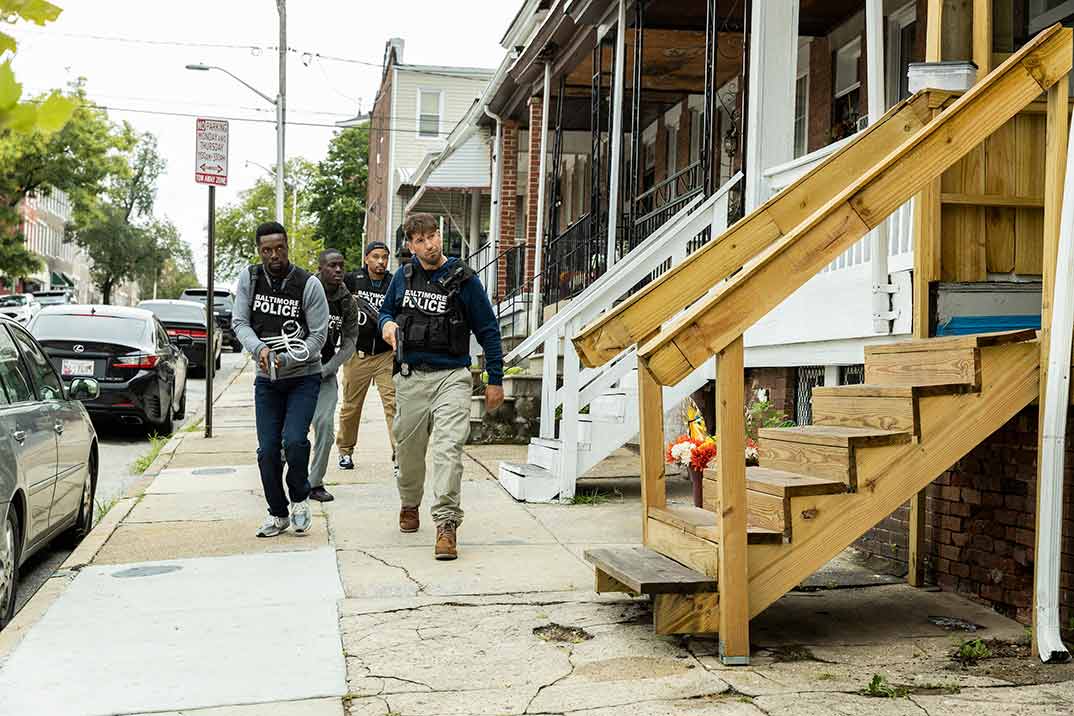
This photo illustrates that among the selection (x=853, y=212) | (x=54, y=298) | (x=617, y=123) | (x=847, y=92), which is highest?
(x=847, y=92)

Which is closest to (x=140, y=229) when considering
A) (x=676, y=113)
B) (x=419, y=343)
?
(x=676, y=113)

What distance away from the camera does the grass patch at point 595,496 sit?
29.2ft

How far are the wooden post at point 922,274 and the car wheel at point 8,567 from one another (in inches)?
173

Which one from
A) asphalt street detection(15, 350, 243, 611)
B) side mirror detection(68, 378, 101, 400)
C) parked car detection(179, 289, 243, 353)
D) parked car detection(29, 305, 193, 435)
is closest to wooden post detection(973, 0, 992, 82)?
side mirror detection(68, 378, 101, 400)

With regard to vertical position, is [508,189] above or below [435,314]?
above

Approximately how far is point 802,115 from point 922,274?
7.14 meters

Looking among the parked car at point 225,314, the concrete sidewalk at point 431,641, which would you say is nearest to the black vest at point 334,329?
the concrete sidewalk at point 431,641

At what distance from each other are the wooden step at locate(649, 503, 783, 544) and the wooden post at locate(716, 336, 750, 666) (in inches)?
3.2

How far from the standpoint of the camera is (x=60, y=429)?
22.7 feet

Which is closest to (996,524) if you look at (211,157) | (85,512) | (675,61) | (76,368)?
(85,512)

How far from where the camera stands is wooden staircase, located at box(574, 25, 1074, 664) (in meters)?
4.57

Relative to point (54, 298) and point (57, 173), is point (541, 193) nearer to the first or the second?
point (54, 298)

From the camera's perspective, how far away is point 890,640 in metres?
5.08

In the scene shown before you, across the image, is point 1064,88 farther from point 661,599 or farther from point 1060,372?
point 661,599
